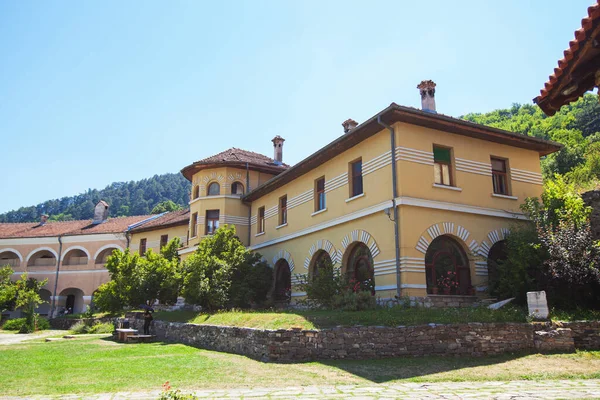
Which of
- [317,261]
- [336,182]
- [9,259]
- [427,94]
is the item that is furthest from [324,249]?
[9,259]

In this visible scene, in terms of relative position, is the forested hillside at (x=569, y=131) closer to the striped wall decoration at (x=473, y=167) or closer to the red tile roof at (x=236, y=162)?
the striped wall decoration at (x=473, y=167)

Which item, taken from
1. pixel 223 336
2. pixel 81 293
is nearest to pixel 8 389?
pixel 223 336

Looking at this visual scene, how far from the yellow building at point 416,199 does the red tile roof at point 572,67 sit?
26.3ft

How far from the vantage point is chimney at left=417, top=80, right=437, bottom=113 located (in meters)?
18.6

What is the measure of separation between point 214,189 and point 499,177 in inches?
600

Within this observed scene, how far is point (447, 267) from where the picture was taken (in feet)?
49.9

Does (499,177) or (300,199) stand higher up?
(499,177)

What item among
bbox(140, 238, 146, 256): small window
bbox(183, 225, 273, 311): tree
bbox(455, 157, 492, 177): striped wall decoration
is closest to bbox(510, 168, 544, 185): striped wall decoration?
bbox(455, 157, 492, 177): striped wall decoration

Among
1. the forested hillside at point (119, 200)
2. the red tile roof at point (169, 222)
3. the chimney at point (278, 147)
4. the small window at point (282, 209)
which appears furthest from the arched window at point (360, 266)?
the forested hillside at point (119, 200)

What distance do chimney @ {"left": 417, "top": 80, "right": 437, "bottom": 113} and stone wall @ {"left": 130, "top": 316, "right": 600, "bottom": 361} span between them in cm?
1023

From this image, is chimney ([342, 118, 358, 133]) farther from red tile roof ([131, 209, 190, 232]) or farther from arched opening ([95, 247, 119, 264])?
arched opening ([95, 247, 119, 264])

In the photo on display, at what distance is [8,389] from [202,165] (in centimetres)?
1874

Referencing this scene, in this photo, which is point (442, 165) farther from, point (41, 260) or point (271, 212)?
point (41, 260)

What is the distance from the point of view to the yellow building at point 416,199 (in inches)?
577
